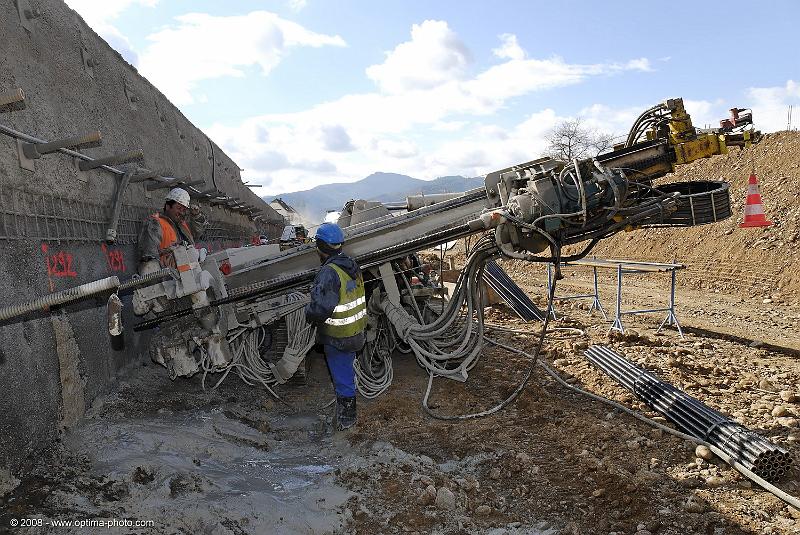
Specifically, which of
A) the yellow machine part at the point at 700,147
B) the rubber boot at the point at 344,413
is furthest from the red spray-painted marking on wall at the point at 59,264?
the yellow machine part at the point at 700,147

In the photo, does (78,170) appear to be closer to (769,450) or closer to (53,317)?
(53,317)

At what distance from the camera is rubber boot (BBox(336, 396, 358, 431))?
4.77 m

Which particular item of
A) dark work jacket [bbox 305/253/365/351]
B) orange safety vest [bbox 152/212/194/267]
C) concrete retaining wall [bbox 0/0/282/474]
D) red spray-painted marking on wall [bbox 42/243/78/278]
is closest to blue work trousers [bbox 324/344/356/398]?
dark work jacket [bbox 305/253/365/351]

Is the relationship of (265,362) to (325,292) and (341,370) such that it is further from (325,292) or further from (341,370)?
(325,292)

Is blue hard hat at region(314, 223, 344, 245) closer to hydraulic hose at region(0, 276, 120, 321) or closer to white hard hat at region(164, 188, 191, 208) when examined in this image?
white hard hat at region(164, 188, 191, 208)

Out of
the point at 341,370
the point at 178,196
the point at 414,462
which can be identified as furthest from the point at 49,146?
the point at 414,462

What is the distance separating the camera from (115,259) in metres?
5.16

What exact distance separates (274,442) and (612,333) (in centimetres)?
514

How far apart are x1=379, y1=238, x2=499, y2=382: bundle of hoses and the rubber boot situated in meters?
1.01

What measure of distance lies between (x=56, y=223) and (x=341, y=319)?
229cm

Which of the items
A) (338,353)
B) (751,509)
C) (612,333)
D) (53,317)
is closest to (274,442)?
(338,353)

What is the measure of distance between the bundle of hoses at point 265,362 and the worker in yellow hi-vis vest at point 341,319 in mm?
642

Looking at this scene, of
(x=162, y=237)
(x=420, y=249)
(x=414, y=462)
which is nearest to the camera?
(x=414, y=462)

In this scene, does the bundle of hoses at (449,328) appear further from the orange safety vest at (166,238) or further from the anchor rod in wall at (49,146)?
the anchor rod in wall at (49,146)
